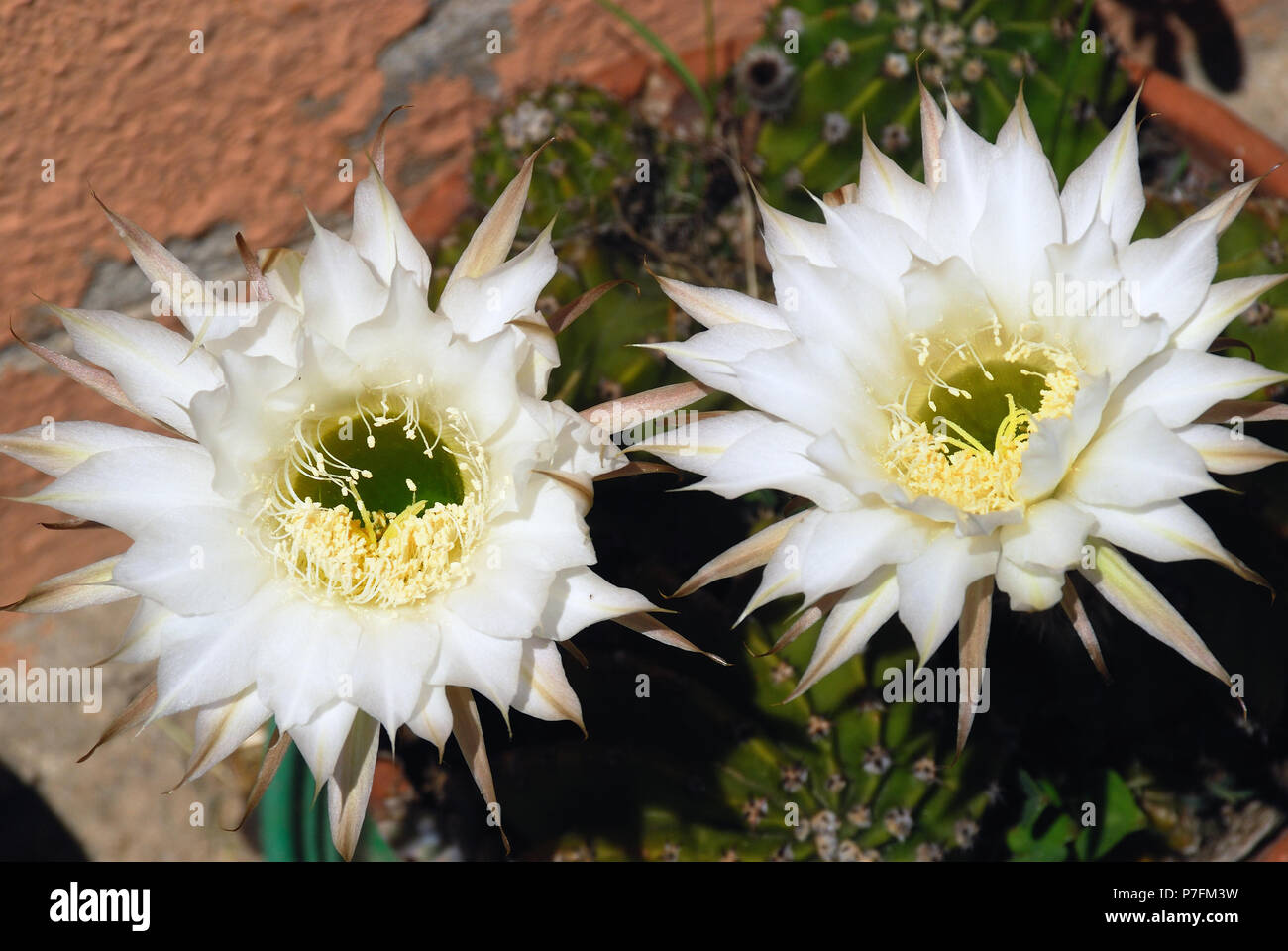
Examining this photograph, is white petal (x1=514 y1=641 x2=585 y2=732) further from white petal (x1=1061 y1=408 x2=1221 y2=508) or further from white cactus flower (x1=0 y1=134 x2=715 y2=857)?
white petal (x1=1061 y1=408 x2=1221 y2=508)

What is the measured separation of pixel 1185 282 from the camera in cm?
91

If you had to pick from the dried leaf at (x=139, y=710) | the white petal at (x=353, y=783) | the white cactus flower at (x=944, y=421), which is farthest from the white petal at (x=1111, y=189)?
the dried leaf at (x=139, y=710)

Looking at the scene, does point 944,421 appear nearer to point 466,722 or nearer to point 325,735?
point 466,722

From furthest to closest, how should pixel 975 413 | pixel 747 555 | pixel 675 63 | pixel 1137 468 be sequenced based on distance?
pixel 675 63 → pixel 975 413 → pixel 747 555 → pixel 1137 468

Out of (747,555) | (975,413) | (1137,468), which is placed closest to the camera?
(1137,468)

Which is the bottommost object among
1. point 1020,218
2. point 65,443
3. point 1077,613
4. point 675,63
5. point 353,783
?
point 353,783

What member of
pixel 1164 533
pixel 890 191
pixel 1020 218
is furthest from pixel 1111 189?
pixel 1164 533

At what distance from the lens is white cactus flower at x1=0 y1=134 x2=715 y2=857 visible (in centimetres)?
93

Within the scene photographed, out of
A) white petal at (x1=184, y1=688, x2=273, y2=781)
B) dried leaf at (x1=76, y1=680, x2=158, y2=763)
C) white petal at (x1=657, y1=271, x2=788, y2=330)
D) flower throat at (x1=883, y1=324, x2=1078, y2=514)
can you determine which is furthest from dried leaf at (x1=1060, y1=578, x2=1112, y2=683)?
dried leaf at (x1=76, y1=680, x2=158, y2=763)

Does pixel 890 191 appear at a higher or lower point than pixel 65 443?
higher

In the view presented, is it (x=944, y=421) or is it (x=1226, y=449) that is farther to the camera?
(x=944, y=421)

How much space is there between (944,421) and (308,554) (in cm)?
62

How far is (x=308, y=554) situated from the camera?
1.06 meters

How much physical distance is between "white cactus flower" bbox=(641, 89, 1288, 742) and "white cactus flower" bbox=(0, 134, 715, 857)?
0.12 meters
